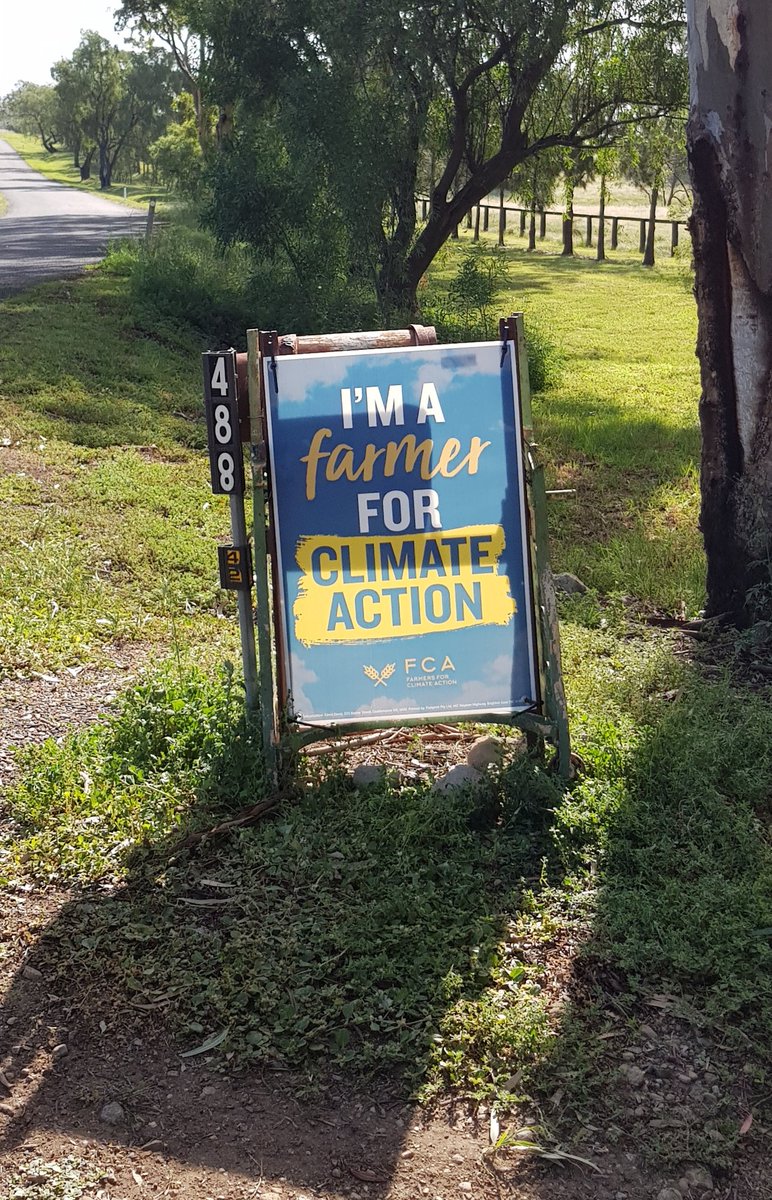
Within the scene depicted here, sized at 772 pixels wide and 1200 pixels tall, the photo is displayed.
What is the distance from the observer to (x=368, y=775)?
440 cm

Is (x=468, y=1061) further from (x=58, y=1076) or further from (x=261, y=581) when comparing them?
(x=261, y=581)

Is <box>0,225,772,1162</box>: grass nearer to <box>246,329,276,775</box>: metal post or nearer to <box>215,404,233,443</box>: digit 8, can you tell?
<box>246,329,276,775</box>: metal post

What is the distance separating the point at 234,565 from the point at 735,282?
3130 mm

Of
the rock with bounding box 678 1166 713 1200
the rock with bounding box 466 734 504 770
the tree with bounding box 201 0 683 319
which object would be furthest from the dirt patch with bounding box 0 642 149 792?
the tree with bounding box 201 0 683 319

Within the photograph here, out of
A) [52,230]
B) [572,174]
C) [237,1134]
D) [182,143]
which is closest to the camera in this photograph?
[237,1134]

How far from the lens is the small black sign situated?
14.4 feet

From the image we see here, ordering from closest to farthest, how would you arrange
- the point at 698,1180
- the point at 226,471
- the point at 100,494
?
the point at 698,1180 → the point at 226,471 → the point at 100,494

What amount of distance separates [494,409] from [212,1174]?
2766 mm

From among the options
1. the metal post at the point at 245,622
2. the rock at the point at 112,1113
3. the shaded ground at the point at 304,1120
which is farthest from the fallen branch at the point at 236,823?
the rock at the point at 112,1113

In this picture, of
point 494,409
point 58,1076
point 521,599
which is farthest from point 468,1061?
point 494,409

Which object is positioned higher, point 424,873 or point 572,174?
point 572,174

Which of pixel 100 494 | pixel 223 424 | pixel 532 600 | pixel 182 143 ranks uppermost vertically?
pixel 182 143

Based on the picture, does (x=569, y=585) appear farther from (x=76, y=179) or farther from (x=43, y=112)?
(x=43, y=112)

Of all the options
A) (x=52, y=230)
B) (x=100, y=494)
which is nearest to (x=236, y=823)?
(x=100, y=494)
